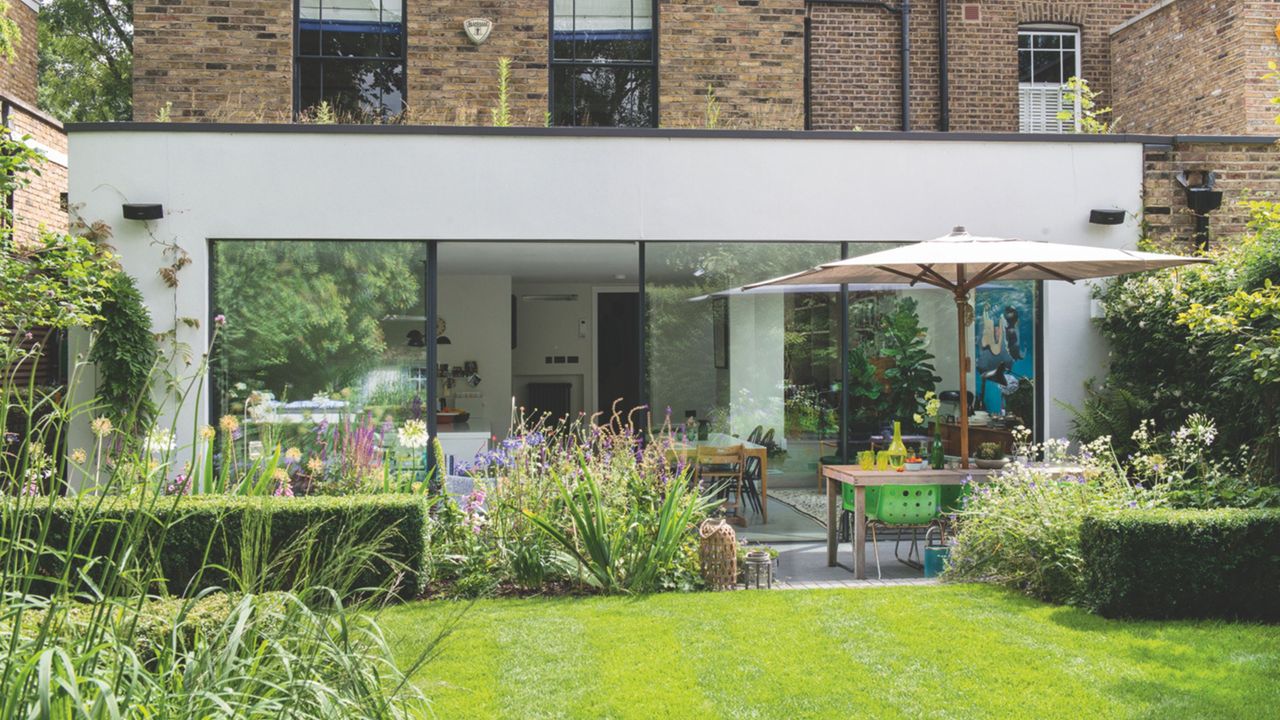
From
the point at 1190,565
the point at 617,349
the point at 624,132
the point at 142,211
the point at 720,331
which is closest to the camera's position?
the point at 1190,565

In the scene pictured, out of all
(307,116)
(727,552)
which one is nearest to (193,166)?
(307,116)

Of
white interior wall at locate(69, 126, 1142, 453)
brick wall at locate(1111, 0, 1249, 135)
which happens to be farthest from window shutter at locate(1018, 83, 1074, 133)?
white interior wall at locate(69, 126, 1142, 453)

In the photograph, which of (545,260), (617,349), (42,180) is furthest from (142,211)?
(617,349)

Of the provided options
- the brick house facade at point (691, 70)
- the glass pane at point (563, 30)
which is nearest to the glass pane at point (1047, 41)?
the brick house facade at point (691, 70)

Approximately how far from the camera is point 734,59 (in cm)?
1109

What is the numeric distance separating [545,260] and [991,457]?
228 inches

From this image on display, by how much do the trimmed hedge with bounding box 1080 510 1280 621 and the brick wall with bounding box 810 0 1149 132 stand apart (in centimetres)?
861

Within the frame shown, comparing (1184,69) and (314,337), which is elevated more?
(1184,69)

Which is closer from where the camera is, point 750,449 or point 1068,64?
point 750,449

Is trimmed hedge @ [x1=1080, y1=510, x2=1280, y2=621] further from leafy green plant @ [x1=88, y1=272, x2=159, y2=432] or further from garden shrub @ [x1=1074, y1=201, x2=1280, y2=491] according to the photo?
leafy green plant @ [x1=88, y1=272, x2=159, y2=432]

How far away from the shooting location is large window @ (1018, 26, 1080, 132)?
539 inches

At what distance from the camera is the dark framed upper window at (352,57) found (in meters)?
10.7

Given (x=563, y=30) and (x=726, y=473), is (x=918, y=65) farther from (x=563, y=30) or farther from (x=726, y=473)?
(x=726, y=473)

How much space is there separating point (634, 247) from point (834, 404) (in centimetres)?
246
